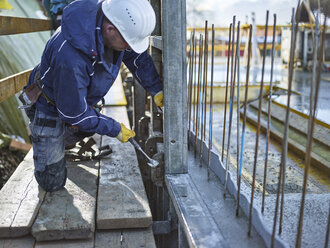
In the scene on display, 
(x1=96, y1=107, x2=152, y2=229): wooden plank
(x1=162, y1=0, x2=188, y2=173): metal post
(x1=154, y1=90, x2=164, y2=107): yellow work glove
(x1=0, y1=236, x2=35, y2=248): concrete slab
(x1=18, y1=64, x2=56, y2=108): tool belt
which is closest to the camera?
(x1=0, y1=236, x2=35, y2=248): concrete slab

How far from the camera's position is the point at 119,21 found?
9.46 feet

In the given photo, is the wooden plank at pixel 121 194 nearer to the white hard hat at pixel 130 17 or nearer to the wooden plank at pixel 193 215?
the wooden plank at pixel 193 215

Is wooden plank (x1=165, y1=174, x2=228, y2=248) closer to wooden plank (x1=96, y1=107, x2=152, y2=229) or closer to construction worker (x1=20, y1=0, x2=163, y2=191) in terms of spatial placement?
wooden plank (x1=96, y1=107, x2=152, y2=229)

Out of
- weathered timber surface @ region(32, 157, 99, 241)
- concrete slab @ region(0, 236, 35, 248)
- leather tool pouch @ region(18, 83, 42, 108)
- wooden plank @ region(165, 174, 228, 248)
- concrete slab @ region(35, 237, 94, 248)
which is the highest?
leather tool pouch @ region(18, 83, 42, 108)

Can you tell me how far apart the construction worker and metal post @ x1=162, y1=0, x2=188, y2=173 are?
214mm

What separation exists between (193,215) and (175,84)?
1.14 m

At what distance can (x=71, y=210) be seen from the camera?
10.1 feet

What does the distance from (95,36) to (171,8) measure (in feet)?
2.19

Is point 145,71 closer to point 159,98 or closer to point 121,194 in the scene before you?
point 159,98

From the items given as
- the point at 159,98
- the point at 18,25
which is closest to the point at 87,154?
the point at 159,98

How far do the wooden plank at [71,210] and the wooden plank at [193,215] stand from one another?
2.15 feet

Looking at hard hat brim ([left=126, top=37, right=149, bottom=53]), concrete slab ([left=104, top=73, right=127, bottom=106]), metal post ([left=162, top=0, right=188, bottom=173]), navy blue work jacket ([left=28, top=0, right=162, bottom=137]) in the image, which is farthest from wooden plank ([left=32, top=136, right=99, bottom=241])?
concrete slab ([left=104, top=73, right=127, bottom=106])

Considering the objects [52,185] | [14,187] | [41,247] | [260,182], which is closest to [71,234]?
[41,247]

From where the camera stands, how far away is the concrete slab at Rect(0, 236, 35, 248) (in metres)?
2.78
